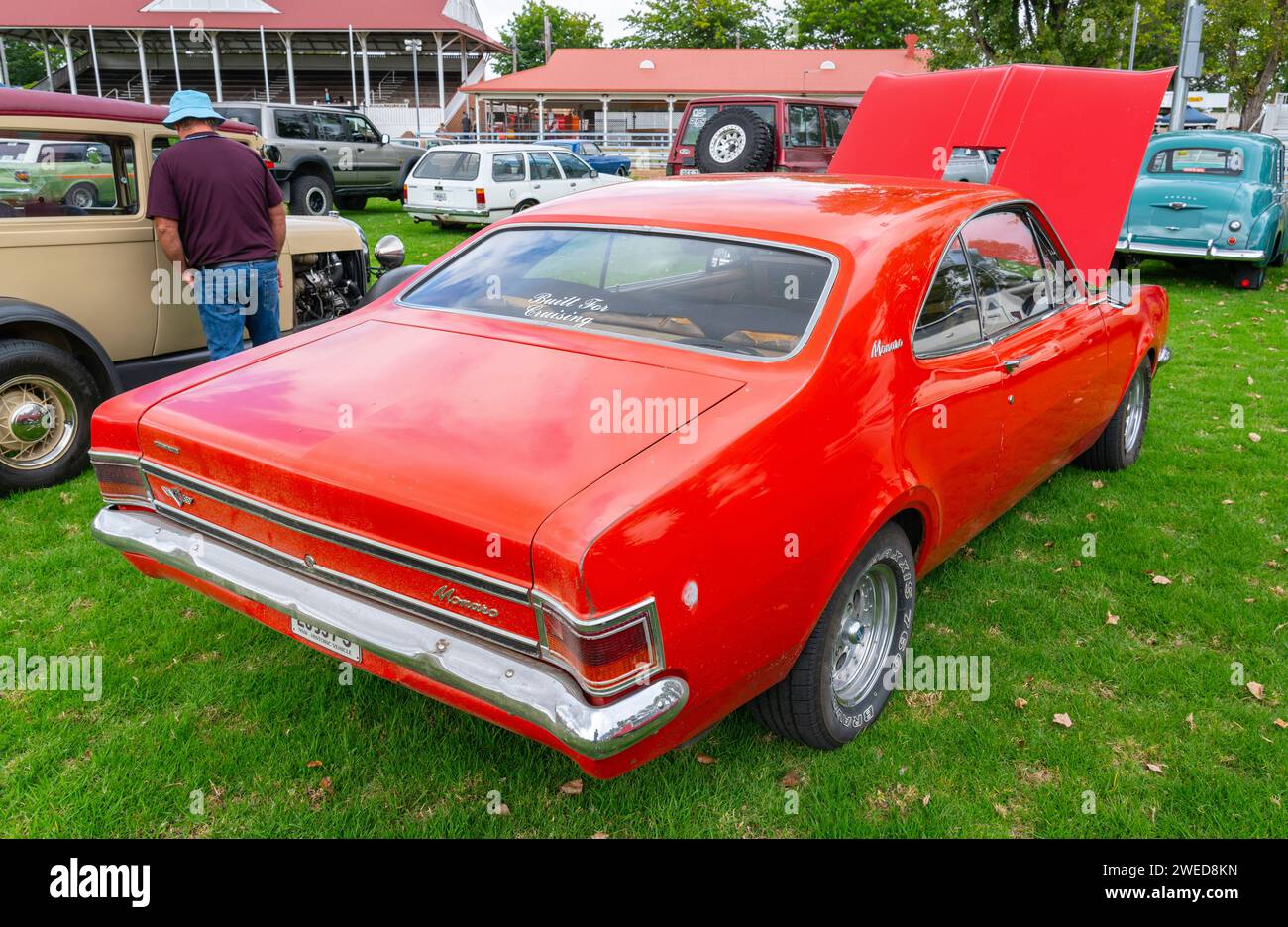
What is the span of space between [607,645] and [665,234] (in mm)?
1751

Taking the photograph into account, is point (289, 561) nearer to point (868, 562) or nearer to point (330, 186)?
point (868, 562)

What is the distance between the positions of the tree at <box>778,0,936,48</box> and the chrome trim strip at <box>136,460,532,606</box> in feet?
188

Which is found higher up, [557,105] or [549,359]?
[557,105]

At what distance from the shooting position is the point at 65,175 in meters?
5.19

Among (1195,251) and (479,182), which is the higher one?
(479,182)

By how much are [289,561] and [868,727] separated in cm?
190

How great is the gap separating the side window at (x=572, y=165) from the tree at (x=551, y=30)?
55.4 metres

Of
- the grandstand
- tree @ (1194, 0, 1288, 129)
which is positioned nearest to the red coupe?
tree @ (1194, 0, 1288, 129)

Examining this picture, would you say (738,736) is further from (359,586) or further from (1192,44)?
(1192,44)

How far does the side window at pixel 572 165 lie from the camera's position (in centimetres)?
1691

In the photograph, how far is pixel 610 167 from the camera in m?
25.3

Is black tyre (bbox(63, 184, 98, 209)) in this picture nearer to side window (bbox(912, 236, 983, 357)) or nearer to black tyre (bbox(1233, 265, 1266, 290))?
side window (bbox(912, 236, 983, 357))

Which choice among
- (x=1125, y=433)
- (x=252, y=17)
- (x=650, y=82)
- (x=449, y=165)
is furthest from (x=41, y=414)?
(x=650, y=82)
